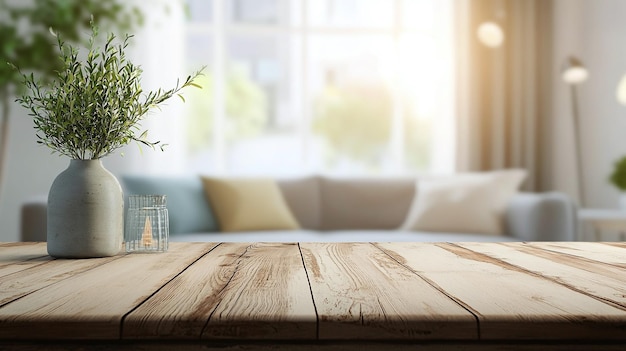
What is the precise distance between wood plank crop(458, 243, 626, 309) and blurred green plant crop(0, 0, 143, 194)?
3.29 meters

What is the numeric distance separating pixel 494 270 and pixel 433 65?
4.46 metres

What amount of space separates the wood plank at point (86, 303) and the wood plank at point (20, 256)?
0.49 ft

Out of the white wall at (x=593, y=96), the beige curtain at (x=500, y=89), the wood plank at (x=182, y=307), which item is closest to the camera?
the wood plank at (x=182, y=307)

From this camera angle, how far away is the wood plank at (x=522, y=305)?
0.72 meters

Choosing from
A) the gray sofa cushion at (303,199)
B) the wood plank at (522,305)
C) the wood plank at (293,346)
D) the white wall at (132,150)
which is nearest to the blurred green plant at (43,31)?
the white wall at (132,150)

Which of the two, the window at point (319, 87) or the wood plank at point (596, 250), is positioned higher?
the window at point (319, 87)

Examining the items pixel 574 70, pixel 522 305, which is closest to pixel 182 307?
pixel 522 305

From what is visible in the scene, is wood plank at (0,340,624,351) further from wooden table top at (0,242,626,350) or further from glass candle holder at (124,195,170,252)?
glass candle holder at (124,195,170,252)

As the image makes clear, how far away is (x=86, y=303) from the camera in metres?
0.81

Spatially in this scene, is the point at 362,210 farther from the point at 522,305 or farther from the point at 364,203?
the point at 522,305

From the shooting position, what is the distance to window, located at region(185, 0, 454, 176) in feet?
17.5

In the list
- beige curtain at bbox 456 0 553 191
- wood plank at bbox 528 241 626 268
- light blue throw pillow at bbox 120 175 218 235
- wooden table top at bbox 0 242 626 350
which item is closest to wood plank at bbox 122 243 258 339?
wooden table top at bbox 0 242 626 350

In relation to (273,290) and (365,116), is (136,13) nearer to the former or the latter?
(365,116)

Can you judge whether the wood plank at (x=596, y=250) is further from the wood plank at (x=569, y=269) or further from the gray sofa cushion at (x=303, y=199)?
the gray sofa cushion at (x=303, y=199)
